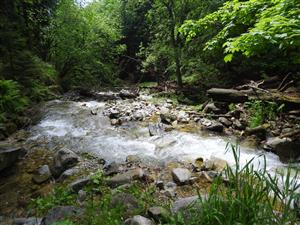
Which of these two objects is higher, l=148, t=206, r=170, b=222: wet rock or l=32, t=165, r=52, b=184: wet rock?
l=148, t=206, r=170, b=222: wet rock

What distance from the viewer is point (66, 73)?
18.5 metres

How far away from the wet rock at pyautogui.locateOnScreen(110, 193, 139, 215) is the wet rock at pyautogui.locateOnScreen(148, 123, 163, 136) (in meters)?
4.08

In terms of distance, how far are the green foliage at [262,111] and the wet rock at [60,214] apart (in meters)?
5.50

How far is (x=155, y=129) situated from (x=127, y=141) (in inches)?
46.2

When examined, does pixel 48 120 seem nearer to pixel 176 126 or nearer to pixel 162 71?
pixel 176 126

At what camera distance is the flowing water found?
6.09 metres

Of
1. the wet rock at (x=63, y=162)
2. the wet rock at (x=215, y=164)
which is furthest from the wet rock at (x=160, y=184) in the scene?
the wet rock at (x=63, y=162)

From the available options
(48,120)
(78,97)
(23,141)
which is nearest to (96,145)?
(23,141)

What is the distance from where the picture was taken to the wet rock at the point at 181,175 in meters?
4.72

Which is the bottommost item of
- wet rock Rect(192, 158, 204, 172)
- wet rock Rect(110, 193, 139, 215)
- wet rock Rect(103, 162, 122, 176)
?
wet rock Rect(103, 162, 122, 176)

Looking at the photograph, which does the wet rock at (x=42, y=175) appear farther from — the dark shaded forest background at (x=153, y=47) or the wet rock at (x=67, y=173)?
the dark shaded forest background at (x=153, y=47)

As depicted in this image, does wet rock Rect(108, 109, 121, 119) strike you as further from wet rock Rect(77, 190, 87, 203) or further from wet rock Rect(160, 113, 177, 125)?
wet rock Rect(77, 190, 87, 203)

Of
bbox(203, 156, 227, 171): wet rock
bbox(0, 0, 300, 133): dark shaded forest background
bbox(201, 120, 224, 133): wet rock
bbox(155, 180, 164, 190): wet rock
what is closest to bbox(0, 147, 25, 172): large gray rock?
bbox(0, 0, 300, 133): dark shaded forest background

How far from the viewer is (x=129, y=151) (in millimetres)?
6594
